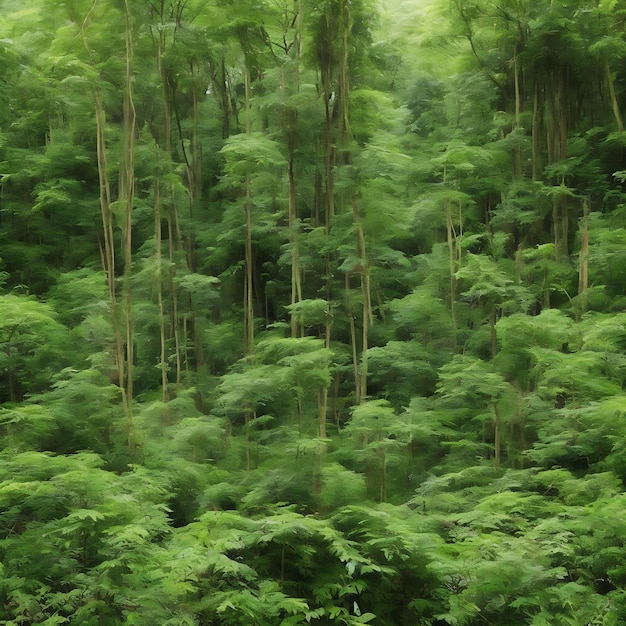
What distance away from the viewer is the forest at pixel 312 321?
6.49m

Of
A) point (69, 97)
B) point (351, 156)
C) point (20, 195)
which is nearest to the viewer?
point (351, 156)

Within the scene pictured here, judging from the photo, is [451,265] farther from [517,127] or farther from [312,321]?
[517,127]

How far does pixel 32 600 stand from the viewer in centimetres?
Answer: 584

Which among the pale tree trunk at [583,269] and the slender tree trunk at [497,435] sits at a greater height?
the pale tree trunk at [583,269]

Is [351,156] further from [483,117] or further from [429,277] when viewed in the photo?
[483,117]

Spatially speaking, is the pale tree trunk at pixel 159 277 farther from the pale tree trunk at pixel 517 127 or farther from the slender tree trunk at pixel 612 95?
the slender tree trunk at pixel 612 95

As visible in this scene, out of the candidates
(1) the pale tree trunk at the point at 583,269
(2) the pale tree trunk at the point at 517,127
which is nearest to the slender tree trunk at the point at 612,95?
(2) the pale tree trunk at the point at 517,127

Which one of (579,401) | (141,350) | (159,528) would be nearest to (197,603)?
(159,528)

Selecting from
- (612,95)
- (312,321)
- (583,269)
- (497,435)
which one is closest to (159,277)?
(312,321)

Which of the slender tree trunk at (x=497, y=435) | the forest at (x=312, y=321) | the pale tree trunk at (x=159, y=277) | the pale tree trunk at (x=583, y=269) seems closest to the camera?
the forest at (x=312, y=321)

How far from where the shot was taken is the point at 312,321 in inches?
436

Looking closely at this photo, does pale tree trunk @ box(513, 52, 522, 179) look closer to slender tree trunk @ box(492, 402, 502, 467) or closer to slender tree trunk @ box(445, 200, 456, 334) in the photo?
slender tree trunk @ box(445, 200, 456, 334)

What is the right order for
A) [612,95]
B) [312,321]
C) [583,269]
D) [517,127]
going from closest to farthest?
[312,321] < [583,269] < [612,95] < [517,127]

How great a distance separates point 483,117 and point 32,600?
13.9 m
